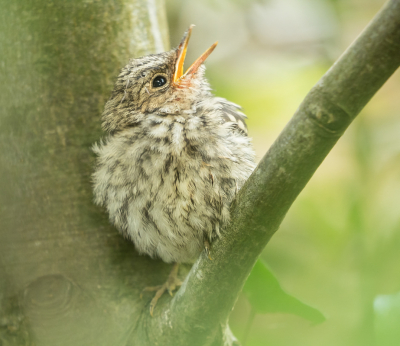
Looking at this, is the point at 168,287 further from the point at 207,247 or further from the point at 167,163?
the point at 167,163

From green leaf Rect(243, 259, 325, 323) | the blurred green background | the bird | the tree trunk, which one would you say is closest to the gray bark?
the tree trunk

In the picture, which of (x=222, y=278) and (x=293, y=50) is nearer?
(x=222, y=278)

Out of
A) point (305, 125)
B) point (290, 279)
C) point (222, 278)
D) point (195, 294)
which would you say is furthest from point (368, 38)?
point (290, 279)

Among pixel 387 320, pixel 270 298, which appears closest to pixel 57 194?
pixel 270 298

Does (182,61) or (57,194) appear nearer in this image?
(57,194)

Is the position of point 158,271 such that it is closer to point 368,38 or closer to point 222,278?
point 222,278
